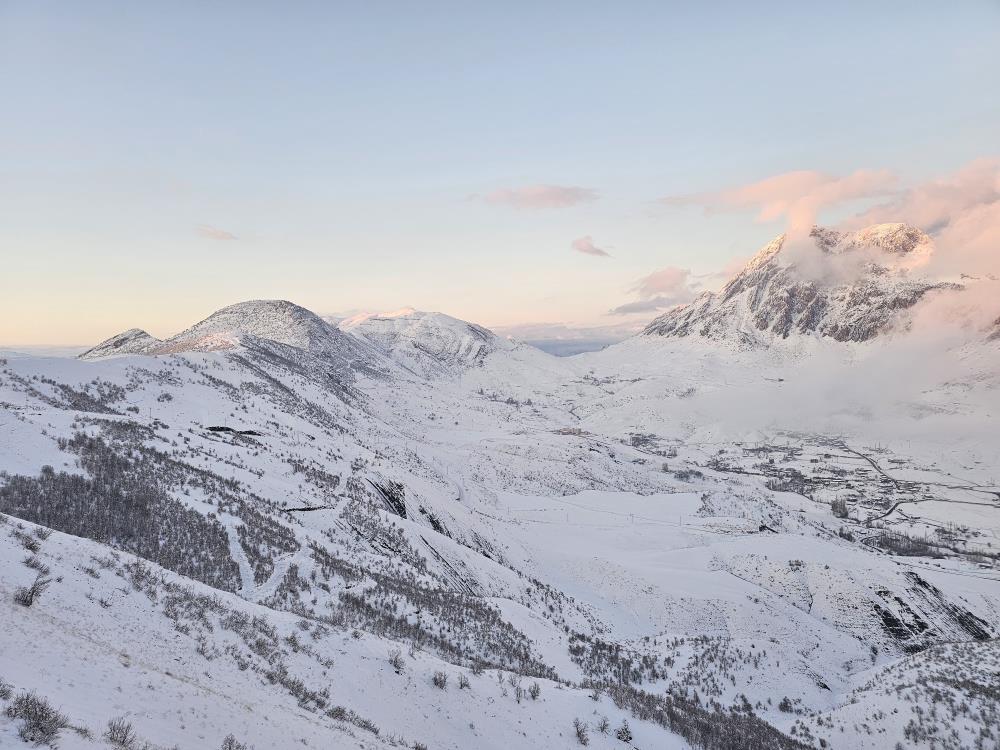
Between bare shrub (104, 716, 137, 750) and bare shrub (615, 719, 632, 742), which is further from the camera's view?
bare shrub (615, 719, 632, 742)

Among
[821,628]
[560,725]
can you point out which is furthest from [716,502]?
[560,725]

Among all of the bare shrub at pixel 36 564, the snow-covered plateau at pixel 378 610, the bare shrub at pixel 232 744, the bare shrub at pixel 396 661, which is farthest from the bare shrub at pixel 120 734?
the bare shrub at pixel 396 661

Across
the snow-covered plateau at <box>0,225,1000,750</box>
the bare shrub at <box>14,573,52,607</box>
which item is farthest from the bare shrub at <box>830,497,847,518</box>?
the bare shrub at <box>14,573,52,607</box>

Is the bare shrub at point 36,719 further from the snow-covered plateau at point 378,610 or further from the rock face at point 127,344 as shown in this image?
the rock face at point 127,344

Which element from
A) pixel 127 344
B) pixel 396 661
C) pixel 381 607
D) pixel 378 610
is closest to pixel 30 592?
pixel 396 661

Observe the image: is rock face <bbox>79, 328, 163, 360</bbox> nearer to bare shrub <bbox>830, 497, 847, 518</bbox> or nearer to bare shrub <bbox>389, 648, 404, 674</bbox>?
bare shrub <bbox>389, 648, 404, 674</bbox>

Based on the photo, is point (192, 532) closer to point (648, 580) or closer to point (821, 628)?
point (648, 580)

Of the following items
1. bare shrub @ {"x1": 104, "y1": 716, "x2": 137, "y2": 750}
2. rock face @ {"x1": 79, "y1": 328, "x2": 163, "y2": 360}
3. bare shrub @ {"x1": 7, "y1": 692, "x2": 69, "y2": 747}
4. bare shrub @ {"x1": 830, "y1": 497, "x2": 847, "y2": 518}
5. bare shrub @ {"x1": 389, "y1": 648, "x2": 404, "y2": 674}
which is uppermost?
rock face @ {"x1": 79, "y1": 328, "x2": 163, "y2": 360}

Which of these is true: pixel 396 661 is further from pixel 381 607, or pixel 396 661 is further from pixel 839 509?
pixel 839 509

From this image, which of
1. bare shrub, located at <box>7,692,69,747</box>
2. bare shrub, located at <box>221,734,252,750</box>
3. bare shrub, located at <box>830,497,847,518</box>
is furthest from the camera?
bare shrub, located at <box>830,497,847,518</box>
